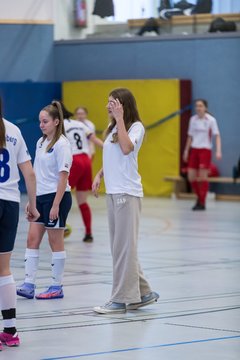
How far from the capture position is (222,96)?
80.6 feet

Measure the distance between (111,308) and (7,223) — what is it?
1898 mm

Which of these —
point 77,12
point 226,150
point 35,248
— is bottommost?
point 226,150

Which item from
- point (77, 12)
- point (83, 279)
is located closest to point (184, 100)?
point (77, 12)

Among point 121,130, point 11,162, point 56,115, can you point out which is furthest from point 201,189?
point 11,162

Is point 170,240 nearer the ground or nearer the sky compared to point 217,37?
nearer the ground

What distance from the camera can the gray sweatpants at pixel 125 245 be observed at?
901cm

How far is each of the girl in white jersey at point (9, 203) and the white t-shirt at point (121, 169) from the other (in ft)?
4.59

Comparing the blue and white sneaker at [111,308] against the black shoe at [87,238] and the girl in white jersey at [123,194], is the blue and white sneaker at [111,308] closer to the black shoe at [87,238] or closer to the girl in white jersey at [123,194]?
the girl in white jersey at [123,194]

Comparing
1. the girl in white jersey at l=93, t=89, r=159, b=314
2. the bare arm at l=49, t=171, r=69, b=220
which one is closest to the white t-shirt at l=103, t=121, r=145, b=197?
the girl in white jersey at l=93, t=89, r=159, b=314

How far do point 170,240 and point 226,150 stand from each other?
9.25 metres

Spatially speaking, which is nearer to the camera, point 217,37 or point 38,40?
point 217,37

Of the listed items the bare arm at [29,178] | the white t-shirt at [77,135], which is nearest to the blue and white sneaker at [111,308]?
the bare arm at [29,178]

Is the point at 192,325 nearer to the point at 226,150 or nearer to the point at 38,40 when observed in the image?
the point at 226,150

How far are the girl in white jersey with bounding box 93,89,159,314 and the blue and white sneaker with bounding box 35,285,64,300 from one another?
97 centimetres
